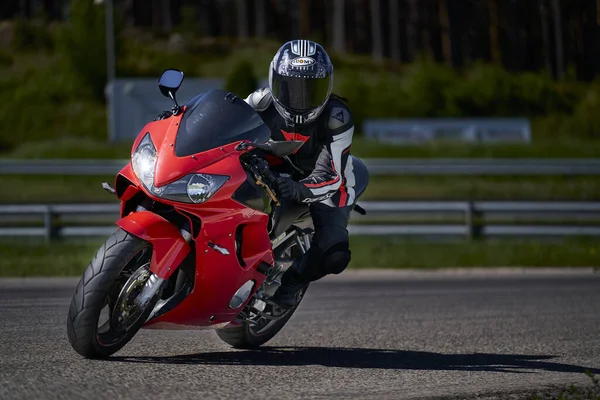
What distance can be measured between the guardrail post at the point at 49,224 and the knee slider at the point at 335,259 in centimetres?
1039

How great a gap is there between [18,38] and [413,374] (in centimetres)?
8346

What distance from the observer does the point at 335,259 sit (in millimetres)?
7008

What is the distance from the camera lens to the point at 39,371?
19.2 ft

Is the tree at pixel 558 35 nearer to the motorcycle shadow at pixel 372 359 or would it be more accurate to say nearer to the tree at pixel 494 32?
the tree at pixel 494 32

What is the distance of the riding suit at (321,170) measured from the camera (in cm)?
690

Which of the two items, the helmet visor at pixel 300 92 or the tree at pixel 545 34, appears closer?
the helmet visor at pixel 300 92

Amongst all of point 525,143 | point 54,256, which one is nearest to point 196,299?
point 54,256

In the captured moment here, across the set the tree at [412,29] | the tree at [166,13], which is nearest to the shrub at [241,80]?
the tree at [412,29]

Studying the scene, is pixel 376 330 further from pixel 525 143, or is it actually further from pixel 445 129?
pixel 445 129

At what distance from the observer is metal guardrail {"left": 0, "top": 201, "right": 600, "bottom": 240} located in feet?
54.7

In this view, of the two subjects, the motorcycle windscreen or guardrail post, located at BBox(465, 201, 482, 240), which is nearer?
the motorcycle windscreen

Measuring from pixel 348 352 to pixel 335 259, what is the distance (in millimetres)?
697

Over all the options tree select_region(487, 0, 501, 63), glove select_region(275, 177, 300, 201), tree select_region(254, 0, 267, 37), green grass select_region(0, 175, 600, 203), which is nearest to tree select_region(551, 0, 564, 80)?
tree select_region(487, 0, 501, 63)

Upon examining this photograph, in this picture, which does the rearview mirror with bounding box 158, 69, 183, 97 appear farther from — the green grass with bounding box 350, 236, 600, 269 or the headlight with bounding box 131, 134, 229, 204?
the green grass with bounding box 350, 236, 600, 269
